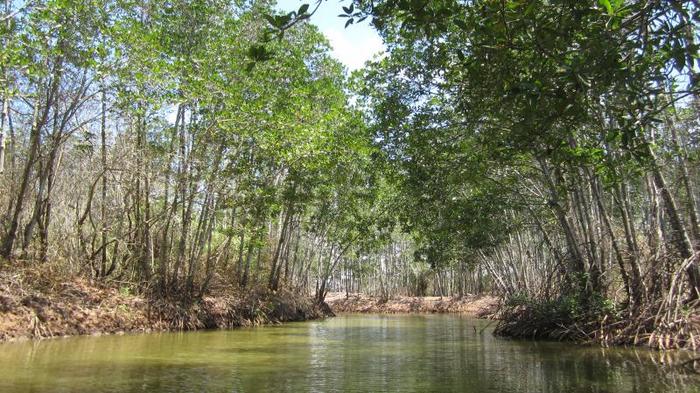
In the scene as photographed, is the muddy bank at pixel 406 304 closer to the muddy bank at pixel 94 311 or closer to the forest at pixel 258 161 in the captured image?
the forest at pixel 258 161

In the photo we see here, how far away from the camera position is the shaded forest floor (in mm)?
11008

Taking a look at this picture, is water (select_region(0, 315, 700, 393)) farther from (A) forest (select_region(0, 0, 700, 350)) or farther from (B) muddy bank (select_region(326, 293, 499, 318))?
(B) muddy bank (select_region(326, 293, 499, 318))

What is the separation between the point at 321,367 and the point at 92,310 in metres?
7.58

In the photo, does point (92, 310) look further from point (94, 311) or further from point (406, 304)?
point (406, 304)

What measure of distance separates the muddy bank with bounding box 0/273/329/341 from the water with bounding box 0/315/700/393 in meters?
0.81

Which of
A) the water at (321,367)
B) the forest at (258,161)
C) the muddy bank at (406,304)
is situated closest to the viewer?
the water at (321,367)

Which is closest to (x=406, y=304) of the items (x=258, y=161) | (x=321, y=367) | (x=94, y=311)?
(x=258, y=161)

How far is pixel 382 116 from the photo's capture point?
12.6 m

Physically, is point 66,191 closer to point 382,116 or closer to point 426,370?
point 382,116

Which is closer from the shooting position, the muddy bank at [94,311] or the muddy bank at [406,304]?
the muddy bank at [94,311]

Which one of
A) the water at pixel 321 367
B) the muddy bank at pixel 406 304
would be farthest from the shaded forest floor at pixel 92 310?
the muddy bank at pixel 406 304

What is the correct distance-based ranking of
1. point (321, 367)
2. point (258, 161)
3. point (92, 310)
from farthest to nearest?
1. point (258, 161)
2. point (92, 310)
3. point (321, 367)

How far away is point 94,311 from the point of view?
1294 cm

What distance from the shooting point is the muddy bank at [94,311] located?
10992 mm
